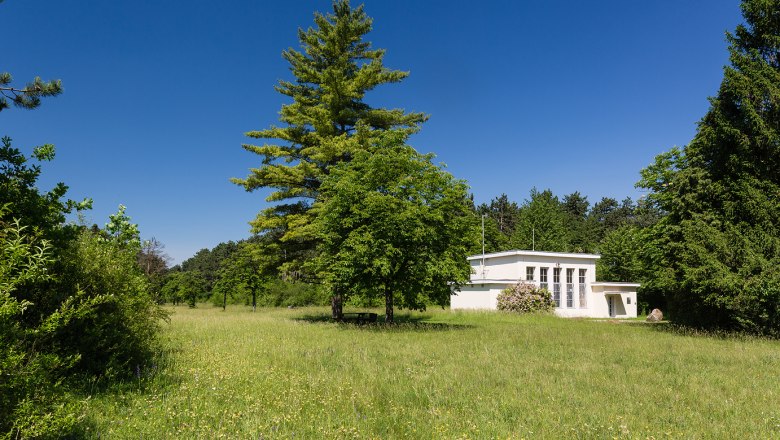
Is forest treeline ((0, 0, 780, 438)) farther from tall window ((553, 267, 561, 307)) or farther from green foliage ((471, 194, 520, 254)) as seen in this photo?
green foliage ((471, 194, 520, 254))

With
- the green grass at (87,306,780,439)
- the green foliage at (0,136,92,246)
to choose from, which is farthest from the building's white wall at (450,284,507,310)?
the green foliage at (0,136,92,246)

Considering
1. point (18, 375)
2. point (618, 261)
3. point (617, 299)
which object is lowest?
point (617, 299)

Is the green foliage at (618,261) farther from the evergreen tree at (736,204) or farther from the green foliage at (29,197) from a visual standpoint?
the green foliage at (29,197)

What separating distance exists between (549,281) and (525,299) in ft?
17.1

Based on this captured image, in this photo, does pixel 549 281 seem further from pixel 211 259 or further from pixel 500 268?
pixel 211 259

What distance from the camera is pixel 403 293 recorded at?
63.3 feet

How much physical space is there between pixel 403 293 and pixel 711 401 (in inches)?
517

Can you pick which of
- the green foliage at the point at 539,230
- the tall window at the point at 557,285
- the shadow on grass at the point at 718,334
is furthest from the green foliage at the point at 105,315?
the green foliage at the point at 539,230

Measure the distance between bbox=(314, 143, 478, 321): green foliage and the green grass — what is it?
5873 mm

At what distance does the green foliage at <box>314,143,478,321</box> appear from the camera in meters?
17.9

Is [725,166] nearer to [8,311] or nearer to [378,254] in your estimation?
[378,254]

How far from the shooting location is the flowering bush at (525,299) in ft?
112

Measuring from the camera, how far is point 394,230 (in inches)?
703

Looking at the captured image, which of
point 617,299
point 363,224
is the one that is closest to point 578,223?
point 617,299
